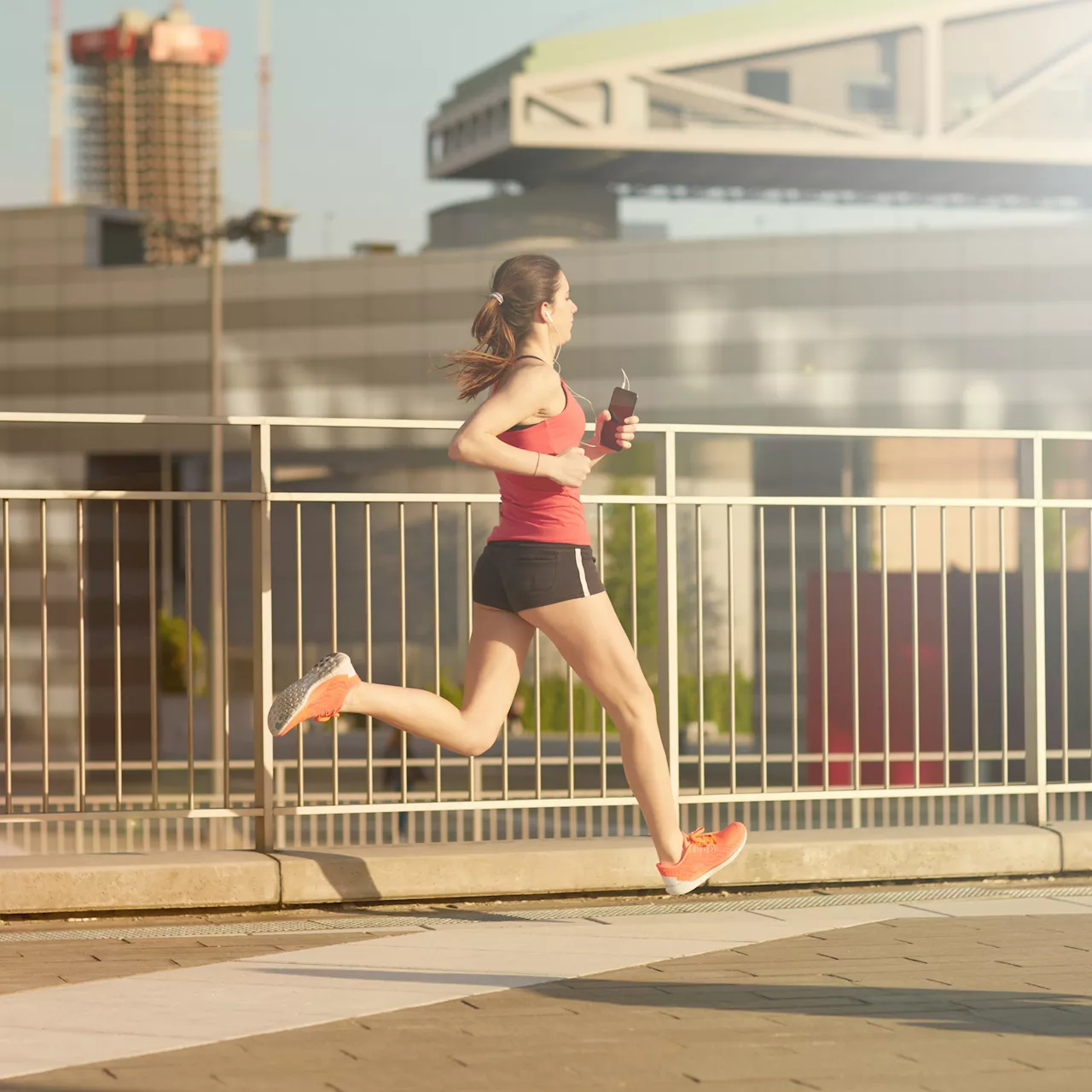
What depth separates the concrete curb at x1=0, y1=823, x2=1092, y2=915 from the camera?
591 cm

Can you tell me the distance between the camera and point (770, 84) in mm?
72250

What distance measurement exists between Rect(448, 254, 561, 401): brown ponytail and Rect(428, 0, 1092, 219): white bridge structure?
6545 centimetres

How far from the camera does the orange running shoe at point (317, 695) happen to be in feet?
16.2

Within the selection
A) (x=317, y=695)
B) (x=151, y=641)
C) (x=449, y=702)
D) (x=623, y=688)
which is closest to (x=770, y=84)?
(x=151, y=641)

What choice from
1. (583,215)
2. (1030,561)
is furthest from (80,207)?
(1030,561)

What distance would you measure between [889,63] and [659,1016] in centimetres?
7318

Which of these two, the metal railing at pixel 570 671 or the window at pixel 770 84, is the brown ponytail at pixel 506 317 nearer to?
the metal railing at pixel 570 671

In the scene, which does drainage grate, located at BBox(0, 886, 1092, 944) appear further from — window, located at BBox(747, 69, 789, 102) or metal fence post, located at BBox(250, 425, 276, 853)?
window, located at BBox(747, 69, 789, 102)

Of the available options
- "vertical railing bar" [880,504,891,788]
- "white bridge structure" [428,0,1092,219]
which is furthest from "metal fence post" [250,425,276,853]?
"white bridge structure" [428,0,1092,219]

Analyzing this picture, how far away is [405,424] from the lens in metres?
6.20

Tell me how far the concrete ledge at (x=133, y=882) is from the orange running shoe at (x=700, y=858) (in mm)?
1426

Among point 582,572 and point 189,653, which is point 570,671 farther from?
point 189,653

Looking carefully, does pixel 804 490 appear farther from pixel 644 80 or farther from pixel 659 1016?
pixel 659 1016

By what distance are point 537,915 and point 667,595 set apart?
1.38 m
